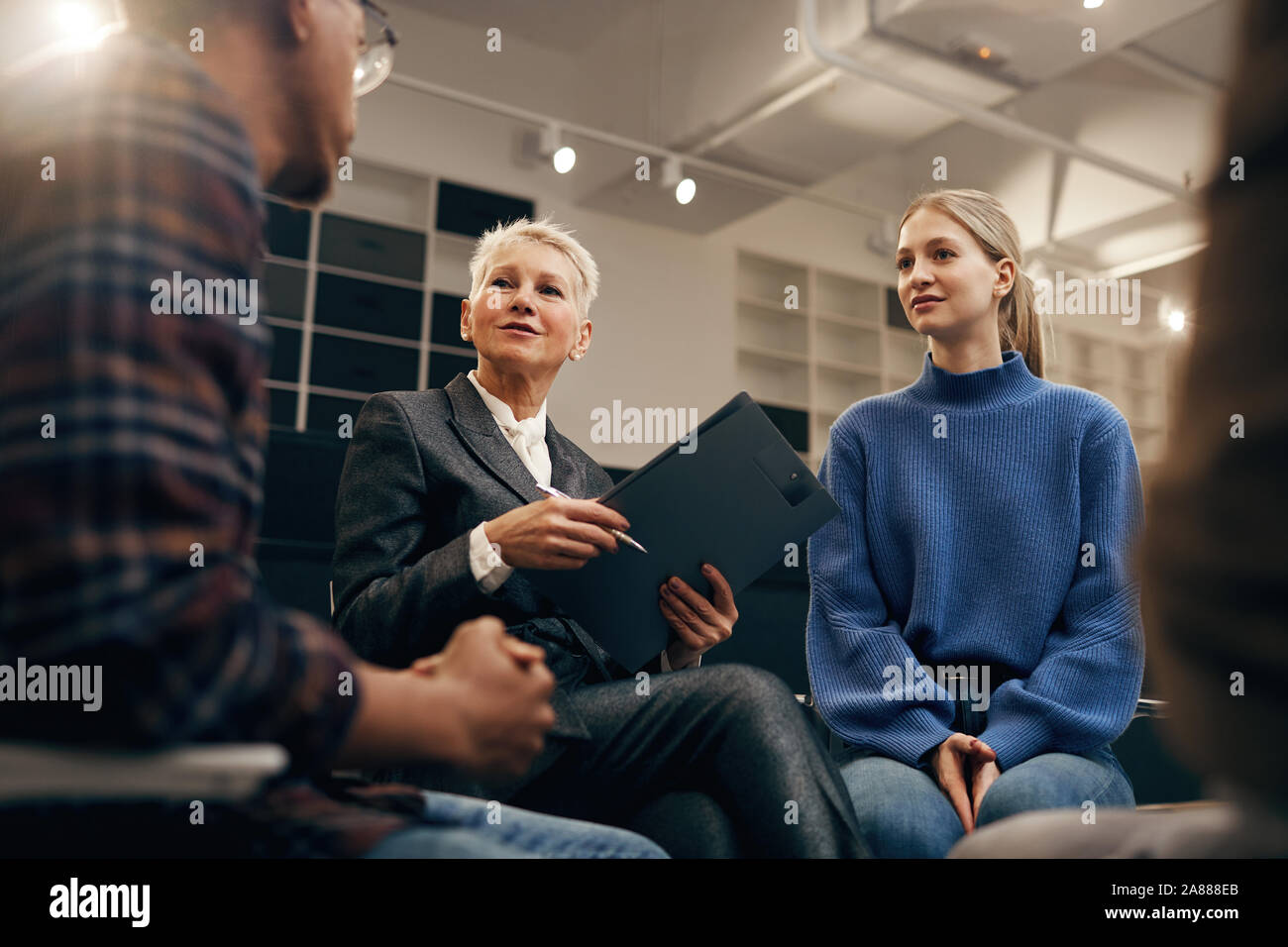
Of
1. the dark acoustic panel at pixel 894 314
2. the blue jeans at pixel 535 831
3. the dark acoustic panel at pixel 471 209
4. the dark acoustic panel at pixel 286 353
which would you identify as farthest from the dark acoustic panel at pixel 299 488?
the dark acoustic panel at pixel 894 314

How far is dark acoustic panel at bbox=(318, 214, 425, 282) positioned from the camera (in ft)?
21.4

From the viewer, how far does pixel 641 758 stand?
4.72 ft

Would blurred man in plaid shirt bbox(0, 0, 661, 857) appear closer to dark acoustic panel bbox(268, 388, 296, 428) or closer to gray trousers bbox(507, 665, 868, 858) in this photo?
gray trousers bbox(507, 665, 868, 858)

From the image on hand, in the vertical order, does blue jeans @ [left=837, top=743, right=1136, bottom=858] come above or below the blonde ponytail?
below

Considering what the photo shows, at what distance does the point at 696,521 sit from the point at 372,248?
18.7ft

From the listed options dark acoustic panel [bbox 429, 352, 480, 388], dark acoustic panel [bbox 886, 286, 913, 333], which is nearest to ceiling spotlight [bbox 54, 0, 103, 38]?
dark acoustic panel [bbox 429, 352, 480, 388]

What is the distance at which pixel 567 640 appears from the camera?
1.59 m

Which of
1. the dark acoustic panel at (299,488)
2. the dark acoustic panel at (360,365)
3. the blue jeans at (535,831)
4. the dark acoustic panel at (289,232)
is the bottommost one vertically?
the blue jeans at (535,831)

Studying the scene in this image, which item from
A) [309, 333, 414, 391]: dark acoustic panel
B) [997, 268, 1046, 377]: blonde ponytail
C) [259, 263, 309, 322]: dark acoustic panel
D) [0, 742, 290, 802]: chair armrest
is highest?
Answer: [259, 263, 309, 322]: dark acoustic panel

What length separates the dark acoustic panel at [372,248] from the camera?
651 centimetres

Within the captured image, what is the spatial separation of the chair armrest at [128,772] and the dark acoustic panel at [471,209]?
6575mm

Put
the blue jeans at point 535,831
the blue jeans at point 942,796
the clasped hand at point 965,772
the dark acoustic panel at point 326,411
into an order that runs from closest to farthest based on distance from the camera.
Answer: the blue jeans at point 535,831 < the blue jeans at point 942,796 < the clasped hand at point 965,772 < the dark acoustic panel at point 326,411

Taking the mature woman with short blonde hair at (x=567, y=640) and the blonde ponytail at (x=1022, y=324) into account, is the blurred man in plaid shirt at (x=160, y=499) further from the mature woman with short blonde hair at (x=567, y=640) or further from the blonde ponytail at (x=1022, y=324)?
the blonde ponytail at (x=1022, y=324)

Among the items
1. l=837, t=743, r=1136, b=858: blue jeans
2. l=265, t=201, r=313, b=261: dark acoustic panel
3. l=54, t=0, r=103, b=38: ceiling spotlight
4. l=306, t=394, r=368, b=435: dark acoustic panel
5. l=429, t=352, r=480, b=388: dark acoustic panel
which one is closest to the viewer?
l=837, t=743, r=1136, b=858: blue jeans
